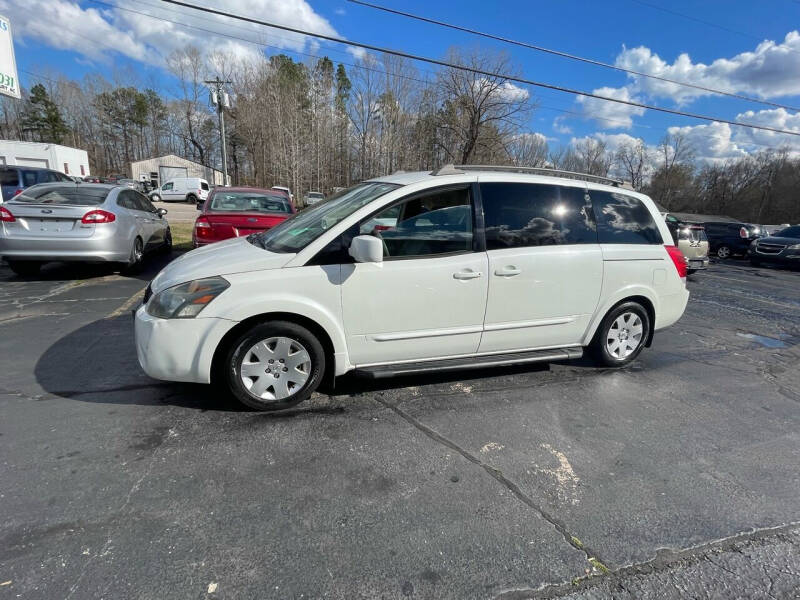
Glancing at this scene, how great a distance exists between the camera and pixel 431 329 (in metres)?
3.34

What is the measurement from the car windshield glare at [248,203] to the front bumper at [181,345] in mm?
4644

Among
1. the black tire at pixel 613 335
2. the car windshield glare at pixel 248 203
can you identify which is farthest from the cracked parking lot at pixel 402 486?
the car windshield glare at pixel 248 203

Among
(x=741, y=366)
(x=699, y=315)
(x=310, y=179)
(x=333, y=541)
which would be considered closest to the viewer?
(x=333, y=541)

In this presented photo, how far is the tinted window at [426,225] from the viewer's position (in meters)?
3.23

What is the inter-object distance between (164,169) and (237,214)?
51022mm

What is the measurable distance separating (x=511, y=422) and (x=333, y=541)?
Answer: 5.43 ft

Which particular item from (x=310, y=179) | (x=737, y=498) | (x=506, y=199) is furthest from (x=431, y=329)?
(x=310, y=179)

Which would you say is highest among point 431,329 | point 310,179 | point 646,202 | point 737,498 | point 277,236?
point 310,179

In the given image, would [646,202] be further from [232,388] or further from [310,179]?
[310,179]

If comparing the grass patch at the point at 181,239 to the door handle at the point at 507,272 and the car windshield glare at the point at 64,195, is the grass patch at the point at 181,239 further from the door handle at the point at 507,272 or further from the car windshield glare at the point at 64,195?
the door handle at the point at 507,272

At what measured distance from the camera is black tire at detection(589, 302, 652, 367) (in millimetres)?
4109

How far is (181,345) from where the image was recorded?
2.89 m

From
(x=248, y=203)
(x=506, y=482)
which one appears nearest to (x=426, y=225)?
(x=506, y=482)

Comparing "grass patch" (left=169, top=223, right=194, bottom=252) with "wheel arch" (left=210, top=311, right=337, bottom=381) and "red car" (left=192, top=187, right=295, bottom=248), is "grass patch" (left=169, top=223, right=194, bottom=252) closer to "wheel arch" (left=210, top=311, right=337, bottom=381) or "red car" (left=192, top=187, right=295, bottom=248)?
"red car" (left=192, top=187, right=295, bottom=248)
